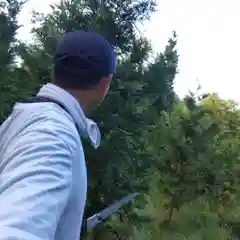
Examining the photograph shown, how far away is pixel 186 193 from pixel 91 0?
245 cm

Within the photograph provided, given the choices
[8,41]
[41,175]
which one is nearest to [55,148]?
[41,175]

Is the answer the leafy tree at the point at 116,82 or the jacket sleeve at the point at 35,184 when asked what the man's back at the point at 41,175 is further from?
the leafy tree at the point at 116,82

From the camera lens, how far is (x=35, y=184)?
2.93 ft

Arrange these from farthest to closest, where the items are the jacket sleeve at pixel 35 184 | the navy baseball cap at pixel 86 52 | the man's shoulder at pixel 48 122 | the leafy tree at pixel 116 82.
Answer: the leafy tree at pixel 116 82
the navy baseball cap at pixel 86 52
the man's shoulder at pixel 48 122
the jacket sleeve at pixel 35 184

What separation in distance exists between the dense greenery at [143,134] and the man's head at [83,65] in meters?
2.78

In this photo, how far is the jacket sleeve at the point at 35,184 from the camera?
0.86 meters

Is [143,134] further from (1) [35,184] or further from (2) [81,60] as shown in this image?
(1) [35,184]

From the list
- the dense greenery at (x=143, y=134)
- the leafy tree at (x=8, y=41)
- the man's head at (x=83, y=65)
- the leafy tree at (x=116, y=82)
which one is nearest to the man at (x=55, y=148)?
the man's head at (x=83, y=65)

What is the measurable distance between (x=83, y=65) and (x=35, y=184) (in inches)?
17.6

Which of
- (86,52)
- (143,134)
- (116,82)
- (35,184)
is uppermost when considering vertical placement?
(86,52)

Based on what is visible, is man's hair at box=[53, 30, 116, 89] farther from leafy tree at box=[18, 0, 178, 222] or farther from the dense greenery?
leafy tree at box=[18, 0, 178, 222]

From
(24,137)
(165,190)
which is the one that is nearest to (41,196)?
(24,137)

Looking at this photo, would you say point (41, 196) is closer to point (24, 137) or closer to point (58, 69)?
point (24, 137)

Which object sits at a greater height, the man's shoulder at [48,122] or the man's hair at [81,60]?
the man's hair at [81,60]
